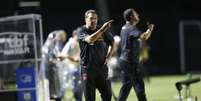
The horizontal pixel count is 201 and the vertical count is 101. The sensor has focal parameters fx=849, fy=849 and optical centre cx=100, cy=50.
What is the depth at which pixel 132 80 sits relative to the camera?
18172 millimetres

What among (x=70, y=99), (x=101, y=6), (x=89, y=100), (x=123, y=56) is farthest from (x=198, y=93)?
(x=101, y=6)

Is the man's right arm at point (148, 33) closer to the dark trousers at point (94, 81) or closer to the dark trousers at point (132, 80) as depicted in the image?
the dark trousers at point (132, 80)

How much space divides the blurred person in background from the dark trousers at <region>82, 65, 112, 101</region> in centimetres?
224

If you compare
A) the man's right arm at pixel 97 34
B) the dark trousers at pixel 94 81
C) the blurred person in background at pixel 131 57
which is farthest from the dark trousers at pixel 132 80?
the man's right arm at pixel 97 34

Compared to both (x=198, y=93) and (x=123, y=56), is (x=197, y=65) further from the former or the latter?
(x=123, y=56)

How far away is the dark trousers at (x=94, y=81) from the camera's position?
1565cm

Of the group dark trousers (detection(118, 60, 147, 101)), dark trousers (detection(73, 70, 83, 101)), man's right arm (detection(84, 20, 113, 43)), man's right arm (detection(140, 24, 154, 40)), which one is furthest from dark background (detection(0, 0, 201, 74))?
man's right arm (detection(84, 20, 113, 43))

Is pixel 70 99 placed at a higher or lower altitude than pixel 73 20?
lower

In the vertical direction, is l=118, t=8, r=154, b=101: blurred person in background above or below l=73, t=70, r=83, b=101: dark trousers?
above

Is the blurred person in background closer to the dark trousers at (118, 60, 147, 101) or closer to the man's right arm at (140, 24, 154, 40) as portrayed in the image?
the dark trousers at (118, 60, 147, 101)

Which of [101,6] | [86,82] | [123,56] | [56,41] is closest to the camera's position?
[86,82]

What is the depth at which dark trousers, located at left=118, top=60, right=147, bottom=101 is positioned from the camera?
1802 cm

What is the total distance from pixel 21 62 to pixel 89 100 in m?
3.35

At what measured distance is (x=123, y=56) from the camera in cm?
1833
